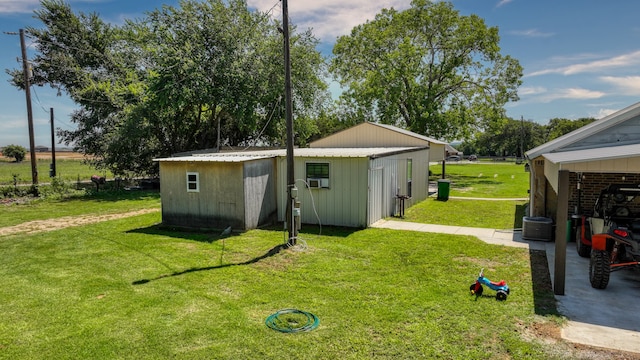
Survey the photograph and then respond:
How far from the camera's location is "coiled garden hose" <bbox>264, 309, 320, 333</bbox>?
195 inches

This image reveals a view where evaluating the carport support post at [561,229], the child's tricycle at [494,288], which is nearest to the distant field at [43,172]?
the child's tricycle at [494,288]

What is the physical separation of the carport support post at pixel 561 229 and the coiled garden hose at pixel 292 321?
397 cm

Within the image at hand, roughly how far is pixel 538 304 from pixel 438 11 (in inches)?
1173

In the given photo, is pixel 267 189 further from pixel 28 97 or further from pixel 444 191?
pixel 28 97

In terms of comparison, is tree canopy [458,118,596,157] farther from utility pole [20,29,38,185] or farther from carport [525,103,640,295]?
utility pole [20,29,38,185]

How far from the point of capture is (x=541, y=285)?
6469mm

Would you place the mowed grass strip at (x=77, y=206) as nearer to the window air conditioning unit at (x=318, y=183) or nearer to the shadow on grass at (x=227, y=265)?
the window air conditioning unit at (x=318, y=183)

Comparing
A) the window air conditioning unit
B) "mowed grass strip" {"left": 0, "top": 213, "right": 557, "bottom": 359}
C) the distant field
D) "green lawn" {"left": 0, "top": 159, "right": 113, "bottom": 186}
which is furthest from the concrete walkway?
the distant field

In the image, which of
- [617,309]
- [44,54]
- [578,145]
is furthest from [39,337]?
[44,54]

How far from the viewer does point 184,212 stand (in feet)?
38.9

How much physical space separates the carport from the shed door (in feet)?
14.2

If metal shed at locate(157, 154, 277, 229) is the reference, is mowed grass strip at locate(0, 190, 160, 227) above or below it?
below

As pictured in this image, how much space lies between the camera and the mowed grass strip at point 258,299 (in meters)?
4.52

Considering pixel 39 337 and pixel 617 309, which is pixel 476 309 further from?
pixel 39 337
